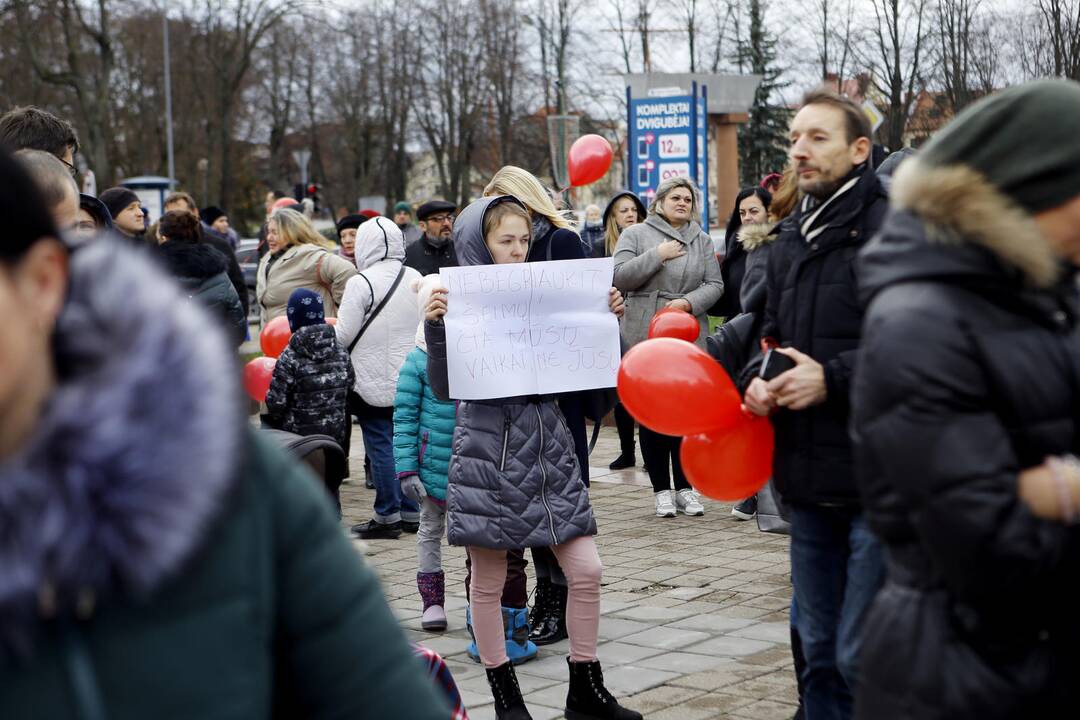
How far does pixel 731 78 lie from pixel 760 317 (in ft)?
88.5

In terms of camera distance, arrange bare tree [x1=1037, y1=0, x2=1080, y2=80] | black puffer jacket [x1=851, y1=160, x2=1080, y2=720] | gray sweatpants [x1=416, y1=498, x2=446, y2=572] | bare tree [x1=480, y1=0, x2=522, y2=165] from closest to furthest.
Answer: black puffer jacket [x1=851, y1=160, x2=1080, y2=720] < gray sweatpants [x1=416, y1=498, x2=446, y2=572] < bare tree [x1=1037, y1=0, x2=1080, y2=80] < bare tree [x1=480, y1=0, x2=522, y2=165]

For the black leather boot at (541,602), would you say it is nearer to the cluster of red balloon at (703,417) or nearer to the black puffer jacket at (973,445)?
the cluster of red balloon at (703,417)

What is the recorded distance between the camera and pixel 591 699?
5.17 meters

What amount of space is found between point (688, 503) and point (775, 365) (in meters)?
5.43

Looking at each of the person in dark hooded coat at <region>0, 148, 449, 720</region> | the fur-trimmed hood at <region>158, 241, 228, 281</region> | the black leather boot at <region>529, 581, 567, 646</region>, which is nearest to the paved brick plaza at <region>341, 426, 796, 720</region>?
the black leather boot at <region>529, 581, 567, 646</region>

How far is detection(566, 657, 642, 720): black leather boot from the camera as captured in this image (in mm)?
5148

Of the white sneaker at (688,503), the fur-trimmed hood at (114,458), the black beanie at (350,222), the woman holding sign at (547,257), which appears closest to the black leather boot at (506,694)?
the woman holding sign at (547,257)

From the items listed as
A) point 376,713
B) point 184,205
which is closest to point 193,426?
point 376,713

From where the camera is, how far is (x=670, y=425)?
439 centimetres

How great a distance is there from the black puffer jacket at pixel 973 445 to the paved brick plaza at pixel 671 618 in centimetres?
229

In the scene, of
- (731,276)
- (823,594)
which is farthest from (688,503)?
Result: (823,594)

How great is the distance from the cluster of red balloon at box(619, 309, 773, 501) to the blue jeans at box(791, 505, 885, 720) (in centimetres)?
27

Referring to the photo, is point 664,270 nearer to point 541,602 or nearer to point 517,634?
point 541,602

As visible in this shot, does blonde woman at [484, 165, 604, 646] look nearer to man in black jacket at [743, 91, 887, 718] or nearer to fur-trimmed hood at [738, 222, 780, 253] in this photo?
fur-trimmed hood at [738, 222, 780, 253]
